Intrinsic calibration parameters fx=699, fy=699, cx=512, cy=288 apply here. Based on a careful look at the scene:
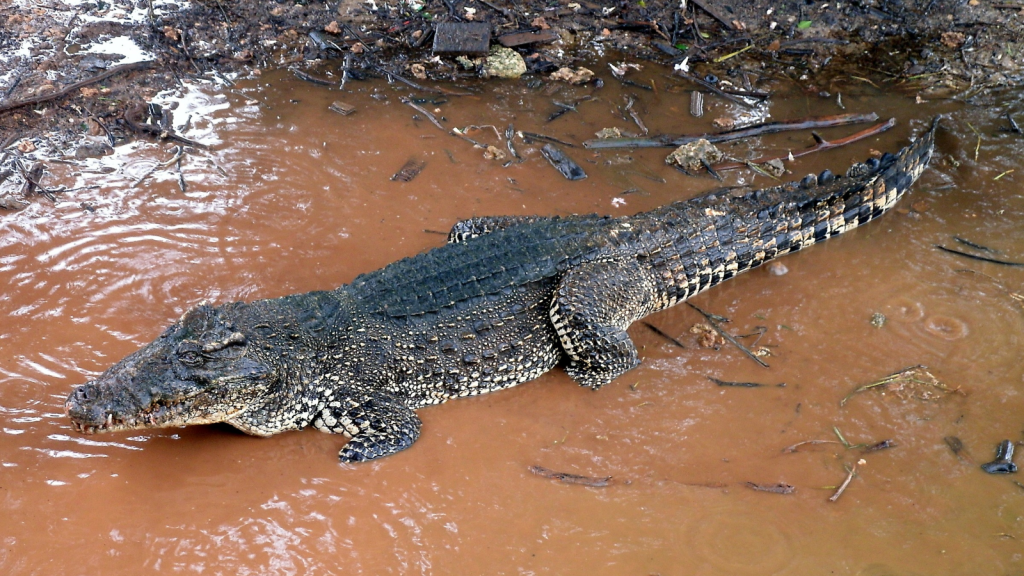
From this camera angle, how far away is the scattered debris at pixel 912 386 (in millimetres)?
4691

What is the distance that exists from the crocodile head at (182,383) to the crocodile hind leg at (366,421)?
48cm

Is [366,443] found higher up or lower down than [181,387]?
lower down

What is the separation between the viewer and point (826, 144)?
6609mm

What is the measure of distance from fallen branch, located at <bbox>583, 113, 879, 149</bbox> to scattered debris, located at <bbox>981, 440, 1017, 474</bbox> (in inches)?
138

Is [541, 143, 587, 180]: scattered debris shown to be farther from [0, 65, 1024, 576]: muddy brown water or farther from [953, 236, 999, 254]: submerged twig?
[953, 236, 999, 254]: submerged twig

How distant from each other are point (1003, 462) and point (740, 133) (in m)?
3.63

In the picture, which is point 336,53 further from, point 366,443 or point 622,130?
point 366,443

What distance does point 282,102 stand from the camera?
6.89 metres

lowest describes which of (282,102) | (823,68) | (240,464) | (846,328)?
(240,464)

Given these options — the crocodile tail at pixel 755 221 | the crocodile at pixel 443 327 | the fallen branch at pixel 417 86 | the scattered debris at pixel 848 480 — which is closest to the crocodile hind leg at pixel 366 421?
the crocodile at pixel 443 327

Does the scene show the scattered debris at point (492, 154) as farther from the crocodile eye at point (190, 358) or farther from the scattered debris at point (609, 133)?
the crocodile eye at point (190, 358)

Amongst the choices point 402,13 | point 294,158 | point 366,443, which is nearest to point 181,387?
point 366,443

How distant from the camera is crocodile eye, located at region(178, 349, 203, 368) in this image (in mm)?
3966

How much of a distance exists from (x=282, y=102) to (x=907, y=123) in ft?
20.1
